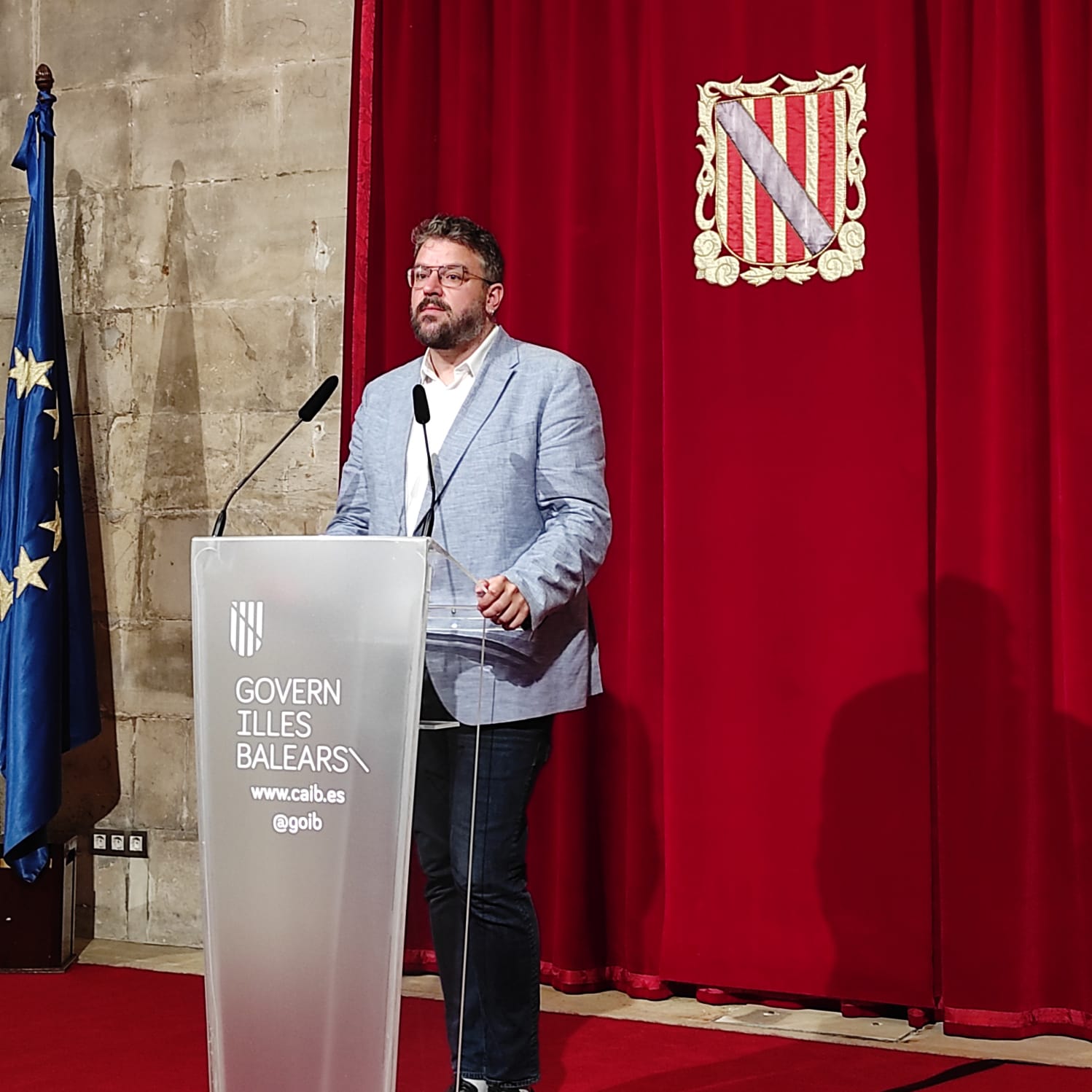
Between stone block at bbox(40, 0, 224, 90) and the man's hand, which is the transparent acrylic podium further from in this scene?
stone block at bbox(40, 0, 224, 90)

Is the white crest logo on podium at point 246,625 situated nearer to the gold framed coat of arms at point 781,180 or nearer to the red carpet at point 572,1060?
the red carpet at point 572,1060

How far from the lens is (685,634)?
357 centimetres

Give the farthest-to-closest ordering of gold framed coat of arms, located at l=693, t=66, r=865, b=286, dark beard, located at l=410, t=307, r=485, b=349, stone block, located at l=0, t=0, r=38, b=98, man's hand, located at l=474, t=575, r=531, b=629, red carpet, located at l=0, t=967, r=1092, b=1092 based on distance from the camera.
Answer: stone block, located at l=0, t=0, r=38, b=98 < gold framed coat of arms, located at l=693, t=66, r=865, b=286 < red carpet, located at l=0, t=967, r=1092, b=1092 < dark beard, located at l=410, t=307, r=485, b=349 < man's hand, located at l=474, t=575, r=531, b=629

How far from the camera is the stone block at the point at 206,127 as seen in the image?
417 cm

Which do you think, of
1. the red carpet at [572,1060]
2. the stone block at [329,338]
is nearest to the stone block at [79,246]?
the stone block at [329,338]

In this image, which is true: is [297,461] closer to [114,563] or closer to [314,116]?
[114,563]

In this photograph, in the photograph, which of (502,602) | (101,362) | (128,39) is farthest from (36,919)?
(128,39)

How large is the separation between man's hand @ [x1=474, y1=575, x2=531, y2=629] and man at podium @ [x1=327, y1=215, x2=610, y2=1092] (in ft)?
0.27

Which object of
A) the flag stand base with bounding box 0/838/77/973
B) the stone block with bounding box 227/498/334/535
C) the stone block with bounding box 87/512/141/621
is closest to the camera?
the flag stand base with bounding box 0/838/77/973

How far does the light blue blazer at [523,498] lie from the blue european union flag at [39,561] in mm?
1648

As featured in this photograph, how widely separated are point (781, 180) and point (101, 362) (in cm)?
208

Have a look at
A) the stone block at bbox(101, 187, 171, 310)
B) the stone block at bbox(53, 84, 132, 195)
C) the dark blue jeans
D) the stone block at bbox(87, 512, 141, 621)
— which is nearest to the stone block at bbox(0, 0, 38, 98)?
the stone block at bbox(53, 84, 132, 195)

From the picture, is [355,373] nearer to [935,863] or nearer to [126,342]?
[126,342]

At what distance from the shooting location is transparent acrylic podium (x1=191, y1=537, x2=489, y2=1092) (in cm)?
199
